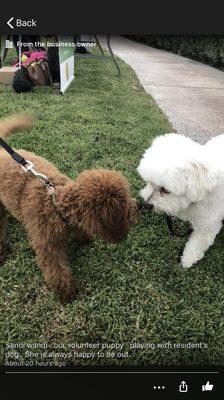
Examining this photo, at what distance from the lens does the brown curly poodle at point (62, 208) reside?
3.87ft

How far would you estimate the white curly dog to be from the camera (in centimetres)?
139

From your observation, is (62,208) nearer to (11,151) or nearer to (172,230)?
(11,151)

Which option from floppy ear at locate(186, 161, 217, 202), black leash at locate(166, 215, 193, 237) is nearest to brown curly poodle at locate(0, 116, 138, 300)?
floppy ear at locate(186, 161, 217, 202)

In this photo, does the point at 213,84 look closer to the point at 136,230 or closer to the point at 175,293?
the point at 136,230

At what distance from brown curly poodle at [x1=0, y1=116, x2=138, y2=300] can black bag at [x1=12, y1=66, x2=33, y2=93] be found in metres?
0.86

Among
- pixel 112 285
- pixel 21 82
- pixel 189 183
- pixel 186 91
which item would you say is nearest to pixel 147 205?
pixel 189 183

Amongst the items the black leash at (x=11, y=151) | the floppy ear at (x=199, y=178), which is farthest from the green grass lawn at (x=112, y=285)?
the black leash at (x=11, y=151)

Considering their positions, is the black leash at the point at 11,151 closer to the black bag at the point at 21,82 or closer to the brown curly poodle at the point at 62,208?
the brown curly poodle at the point at 62,208

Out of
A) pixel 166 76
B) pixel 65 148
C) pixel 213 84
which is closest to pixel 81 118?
pixel 65 148

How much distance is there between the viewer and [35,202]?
4.41 feet

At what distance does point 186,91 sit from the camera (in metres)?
2.30

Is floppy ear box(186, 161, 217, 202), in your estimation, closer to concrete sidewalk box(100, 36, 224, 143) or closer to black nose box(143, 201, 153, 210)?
black nose box(143, 201, 153, 210)

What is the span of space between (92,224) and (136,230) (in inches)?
26.0

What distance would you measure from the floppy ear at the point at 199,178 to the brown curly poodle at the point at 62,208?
0.26 m
